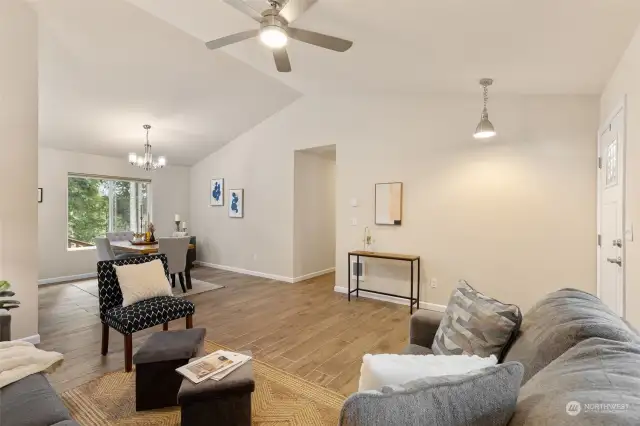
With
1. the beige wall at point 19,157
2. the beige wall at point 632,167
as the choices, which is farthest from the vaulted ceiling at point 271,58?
the beige wall at point 19,157

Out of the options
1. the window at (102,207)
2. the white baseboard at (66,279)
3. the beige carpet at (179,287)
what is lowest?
the beige carpet at (179,287)

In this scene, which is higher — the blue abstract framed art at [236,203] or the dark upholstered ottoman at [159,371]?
the blue abstract framed art at [236,203]

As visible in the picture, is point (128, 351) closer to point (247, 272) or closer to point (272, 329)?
point (272, 329)

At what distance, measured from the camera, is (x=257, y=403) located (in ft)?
6.97

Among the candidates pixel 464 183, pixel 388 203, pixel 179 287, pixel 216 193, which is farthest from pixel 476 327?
pixel 216 193

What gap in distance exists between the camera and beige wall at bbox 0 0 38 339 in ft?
9.36

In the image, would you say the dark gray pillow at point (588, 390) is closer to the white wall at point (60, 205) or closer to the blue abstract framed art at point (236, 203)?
the blue abstract framed art at point (236, 203)

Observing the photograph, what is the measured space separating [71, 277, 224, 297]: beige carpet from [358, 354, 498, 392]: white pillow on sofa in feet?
14.4

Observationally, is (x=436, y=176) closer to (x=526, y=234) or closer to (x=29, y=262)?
(x=526, y=234)

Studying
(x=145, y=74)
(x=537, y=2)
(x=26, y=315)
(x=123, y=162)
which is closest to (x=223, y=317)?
(x=26, y=315)

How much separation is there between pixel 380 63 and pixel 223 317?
3331mm

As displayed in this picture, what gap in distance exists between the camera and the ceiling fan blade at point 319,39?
221cm

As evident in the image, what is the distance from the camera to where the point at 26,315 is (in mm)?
2992

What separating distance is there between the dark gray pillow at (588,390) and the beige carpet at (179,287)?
4720 millimetres
